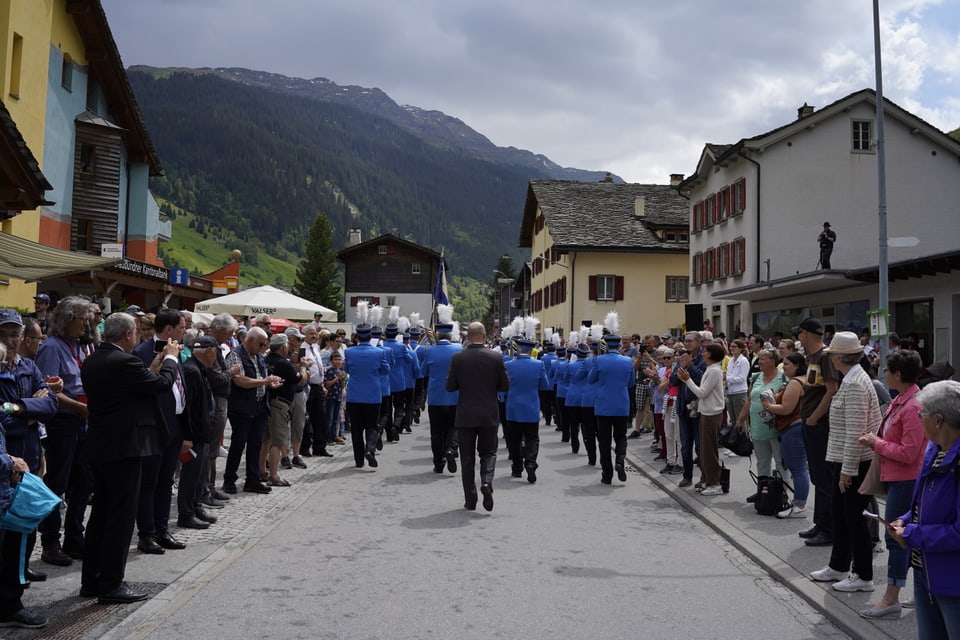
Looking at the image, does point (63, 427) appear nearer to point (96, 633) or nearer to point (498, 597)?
point (96, 633)

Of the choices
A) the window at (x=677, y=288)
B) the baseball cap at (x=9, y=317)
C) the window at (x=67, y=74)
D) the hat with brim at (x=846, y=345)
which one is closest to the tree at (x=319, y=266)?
the window at (x=677, y=288)

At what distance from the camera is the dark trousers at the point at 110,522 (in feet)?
19.6

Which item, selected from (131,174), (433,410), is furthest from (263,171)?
(433,410)

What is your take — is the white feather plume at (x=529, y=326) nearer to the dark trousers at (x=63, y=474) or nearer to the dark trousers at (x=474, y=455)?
the dark trousers at (x=474, y=455)

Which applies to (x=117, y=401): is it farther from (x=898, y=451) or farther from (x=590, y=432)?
(x=590, y=432)

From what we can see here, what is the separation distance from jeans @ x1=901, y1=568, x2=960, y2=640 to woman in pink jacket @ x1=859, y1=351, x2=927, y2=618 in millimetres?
1424

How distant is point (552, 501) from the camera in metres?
10.6

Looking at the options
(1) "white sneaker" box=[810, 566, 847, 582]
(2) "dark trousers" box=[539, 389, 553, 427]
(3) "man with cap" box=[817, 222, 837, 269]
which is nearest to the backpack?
(1) "white sneaker" box=[810, 566, 847, 582]

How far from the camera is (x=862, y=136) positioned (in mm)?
37344

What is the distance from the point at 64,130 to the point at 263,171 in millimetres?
169300

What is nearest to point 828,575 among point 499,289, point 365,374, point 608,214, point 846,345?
point 846,345

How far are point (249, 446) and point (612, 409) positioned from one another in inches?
192

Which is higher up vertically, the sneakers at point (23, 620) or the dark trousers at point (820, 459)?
the dark trousers at point (820, 459)

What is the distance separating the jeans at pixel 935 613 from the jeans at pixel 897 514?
139cm
